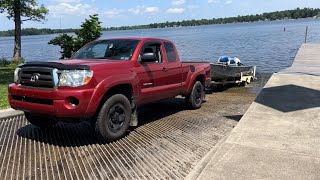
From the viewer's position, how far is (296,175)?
429 centimetres

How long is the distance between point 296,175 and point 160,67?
3994 mm

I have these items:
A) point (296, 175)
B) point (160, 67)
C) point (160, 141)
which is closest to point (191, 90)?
point (160, 67)

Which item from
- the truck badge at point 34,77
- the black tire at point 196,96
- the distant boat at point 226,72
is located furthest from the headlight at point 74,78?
the distant boat at point 226,72

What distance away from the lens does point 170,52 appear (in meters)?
8.25

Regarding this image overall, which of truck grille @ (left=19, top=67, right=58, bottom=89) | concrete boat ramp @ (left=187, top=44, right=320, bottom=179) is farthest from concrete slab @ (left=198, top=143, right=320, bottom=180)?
truck grille @ (left=19, top=67, right=58, bottom=89)

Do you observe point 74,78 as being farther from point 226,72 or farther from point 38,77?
point 226,72

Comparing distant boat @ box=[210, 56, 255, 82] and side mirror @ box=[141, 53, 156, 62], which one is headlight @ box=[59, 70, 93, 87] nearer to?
side mirror @ box=[141, 53, 156, 62]

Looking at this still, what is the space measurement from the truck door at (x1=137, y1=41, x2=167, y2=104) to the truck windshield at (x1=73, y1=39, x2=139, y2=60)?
0.84ft

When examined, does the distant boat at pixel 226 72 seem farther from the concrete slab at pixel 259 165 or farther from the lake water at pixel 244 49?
the concrete slab at pixel 259 165

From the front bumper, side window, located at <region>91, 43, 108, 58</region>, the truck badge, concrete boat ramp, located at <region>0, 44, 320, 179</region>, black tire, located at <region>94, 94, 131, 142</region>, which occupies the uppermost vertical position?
side window, located at <region>91, 43, 108, 58</region>

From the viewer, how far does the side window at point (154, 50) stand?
24.0 feet

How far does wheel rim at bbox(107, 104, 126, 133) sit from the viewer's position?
6.21 m

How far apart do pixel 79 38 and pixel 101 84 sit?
9.96 meters

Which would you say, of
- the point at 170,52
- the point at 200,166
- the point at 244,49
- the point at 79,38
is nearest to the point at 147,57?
the point at 170,52
